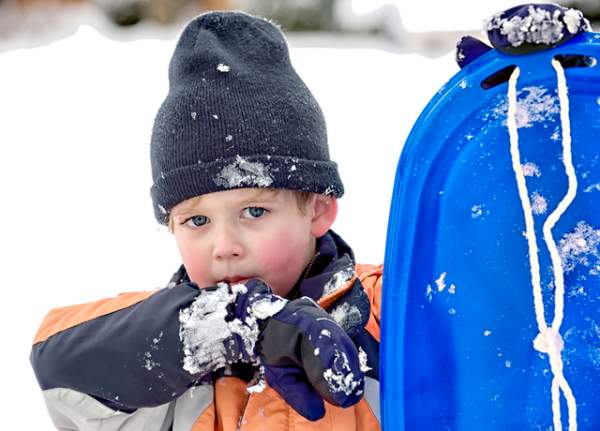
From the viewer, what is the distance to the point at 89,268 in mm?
2512

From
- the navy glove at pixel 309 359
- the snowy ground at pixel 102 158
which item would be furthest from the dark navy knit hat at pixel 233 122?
the snowy ground at pixel 102 158

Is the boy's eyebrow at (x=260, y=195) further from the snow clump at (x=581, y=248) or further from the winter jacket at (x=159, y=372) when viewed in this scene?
the snow clump at (x=581, y=248)

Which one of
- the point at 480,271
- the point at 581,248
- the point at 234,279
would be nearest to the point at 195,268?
the point at 234,279

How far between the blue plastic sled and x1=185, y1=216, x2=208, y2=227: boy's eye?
0.98 ft

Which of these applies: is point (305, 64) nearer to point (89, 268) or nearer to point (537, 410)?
point (89, 268)

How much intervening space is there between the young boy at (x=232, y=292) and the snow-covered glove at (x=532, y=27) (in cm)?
37

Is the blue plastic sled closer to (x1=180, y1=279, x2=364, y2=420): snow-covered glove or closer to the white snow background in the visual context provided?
(x1=180, y1=279, x2=364, y2=420): snow-covered glove

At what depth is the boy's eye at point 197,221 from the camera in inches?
48.9

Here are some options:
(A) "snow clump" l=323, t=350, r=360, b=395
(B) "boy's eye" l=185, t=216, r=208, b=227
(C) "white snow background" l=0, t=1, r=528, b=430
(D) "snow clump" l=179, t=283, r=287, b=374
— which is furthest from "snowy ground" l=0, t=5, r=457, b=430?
(A) "snow clump" l=323, t=350, r=360, b=395

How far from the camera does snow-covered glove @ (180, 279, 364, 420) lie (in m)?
0.98

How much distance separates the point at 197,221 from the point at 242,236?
9 cm

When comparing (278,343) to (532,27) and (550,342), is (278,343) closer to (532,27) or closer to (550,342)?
(550,342)

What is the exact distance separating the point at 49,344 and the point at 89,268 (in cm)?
137

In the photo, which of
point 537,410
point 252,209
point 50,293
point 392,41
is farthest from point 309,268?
point 392,41
